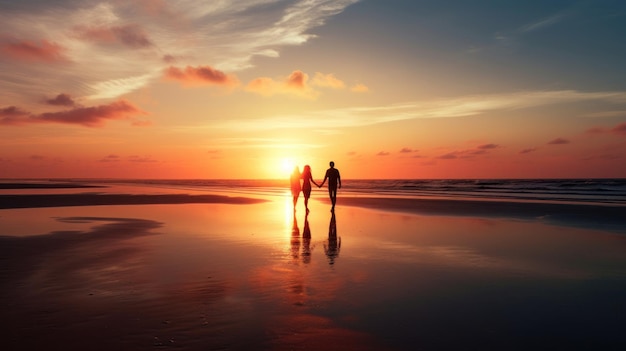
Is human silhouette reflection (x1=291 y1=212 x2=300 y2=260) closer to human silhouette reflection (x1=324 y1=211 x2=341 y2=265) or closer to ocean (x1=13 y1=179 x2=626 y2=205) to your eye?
human silhouette reflection (x1=324 y1=211 x2=341 y2=265)

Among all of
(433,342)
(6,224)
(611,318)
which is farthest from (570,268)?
(6,224)

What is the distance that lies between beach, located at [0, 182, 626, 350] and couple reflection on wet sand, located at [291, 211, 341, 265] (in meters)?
0.05

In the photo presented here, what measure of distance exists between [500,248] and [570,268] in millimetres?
2724

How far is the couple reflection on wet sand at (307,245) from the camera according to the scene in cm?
1107

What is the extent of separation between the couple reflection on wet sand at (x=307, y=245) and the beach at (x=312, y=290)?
5 centimetres

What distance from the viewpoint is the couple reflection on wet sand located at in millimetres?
11072

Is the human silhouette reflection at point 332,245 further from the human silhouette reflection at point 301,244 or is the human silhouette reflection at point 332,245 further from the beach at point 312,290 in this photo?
the human silhouette reflection at point 301,244

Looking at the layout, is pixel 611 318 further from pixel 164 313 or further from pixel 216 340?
pixel 164 313

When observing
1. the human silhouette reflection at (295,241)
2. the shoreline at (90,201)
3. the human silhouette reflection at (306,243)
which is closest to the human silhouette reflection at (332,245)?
the human silhouette reflection at (306,243)

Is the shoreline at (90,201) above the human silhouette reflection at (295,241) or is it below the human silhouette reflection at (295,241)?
above

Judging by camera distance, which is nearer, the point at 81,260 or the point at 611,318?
the point at 611,318

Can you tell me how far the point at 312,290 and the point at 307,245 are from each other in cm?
515

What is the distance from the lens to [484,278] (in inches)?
346

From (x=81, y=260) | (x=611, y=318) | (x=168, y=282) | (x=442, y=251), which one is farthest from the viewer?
(x=442, y=251)
